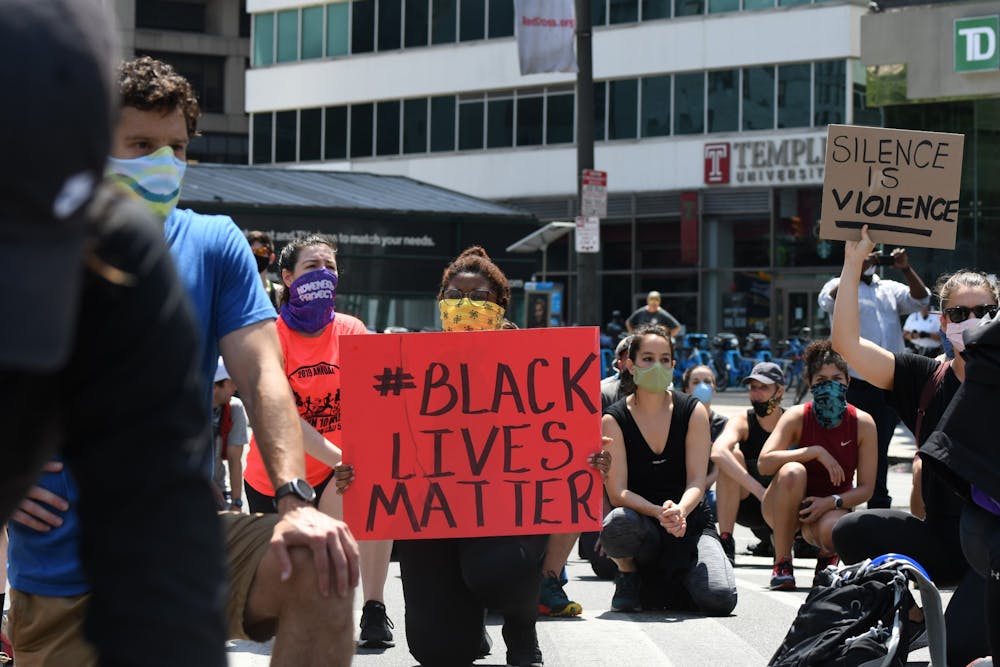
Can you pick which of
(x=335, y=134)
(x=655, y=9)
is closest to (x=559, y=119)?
(x=655, y=9)

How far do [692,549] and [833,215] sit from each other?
240 centimetres

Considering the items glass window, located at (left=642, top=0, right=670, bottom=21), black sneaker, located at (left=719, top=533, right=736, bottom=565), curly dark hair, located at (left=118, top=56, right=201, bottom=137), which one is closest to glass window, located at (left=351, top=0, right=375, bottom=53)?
glass window, located at (left=642, top=0, right=670, bottom=21)

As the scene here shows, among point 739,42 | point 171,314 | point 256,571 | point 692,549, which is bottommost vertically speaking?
point 692,549

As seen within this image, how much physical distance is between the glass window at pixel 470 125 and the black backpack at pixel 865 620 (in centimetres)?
4017

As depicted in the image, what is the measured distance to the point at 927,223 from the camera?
765cm

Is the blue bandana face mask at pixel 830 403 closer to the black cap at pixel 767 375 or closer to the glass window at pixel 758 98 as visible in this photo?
the black cap at pixel 767 375

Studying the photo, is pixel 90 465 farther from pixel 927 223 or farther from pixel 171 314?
pixel 927 223

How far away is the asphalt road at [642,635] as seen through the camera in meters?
7.34

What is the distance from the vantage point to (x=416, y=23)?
47.4 meters

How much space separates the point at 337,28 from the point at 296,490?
4734cm

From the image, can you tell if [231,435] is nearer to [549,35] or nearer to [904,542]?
[904,542]

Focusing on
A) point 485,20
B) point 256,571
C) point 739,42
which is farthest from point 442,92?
point 256,571

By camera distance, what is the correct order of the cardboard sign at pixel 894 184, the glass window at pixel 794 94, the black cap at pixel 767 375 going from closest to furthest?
the cardboard sign at pixel 894 184 < the black cap at pixel 767 375 < the glass window at pixel 794 94

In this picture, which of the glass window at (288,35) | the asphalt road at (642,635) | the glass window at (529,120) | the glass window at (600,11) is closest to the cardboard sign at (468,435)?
the asphalt road at (642,635)
